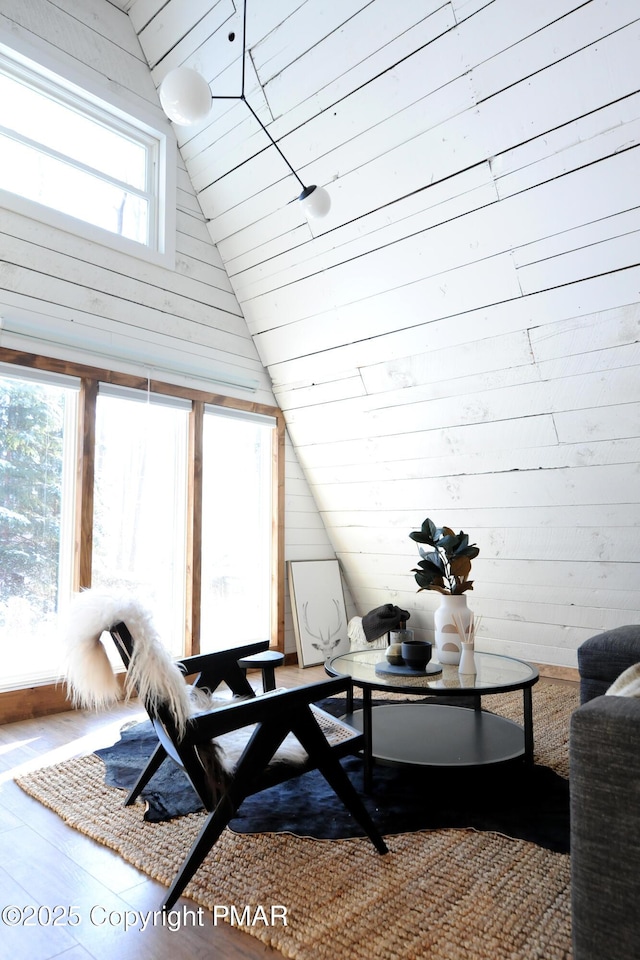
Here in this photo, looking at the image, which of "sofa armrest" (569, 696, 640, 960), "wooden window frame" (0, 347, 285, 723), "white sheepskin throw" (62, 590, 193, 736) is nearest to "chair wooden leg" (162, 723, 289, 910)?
"white sheepskin throw" (62, 590, 193, 736)

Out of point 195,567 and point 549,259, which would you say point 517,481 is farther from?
point 195,567

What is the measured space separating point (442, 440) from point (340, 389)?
73cm

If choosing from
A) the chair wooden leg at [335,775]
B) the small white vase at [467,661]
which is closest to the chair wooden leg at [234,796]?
the chair wooden leg at [335,775]

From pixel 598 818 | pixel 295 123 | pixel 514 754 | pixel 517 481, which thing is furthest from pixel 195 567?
pixel 598 818

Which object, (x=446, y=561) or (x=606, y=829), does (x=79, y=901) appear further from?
(x=446, y=561)

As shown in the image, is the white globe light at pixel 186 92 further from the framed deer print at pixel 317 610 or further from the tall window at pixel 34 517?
the framed deer print at pixel 317 610

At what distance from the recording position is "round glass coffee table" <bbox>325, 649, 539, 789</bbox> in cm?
221

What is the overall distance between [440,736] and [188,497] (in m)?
2.15

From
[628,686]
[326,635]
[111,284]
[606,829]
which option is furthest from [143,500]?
[606,829]

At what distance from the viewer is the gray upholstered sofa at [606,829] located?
3.60 ft

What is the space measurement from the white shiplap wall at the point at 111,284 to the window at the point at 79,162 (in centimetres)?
10

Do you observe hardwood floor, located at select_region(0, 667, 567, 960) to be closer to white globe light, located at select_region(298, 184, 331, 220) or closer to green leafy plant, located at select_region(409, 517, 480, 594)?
green leafy plant, located at select_region(409, 517, 480, 594)

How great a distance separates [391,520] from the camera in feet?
14.3

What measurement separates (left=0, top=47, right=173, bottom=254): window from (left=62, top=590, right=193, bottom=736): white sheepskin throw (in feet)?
7.73
